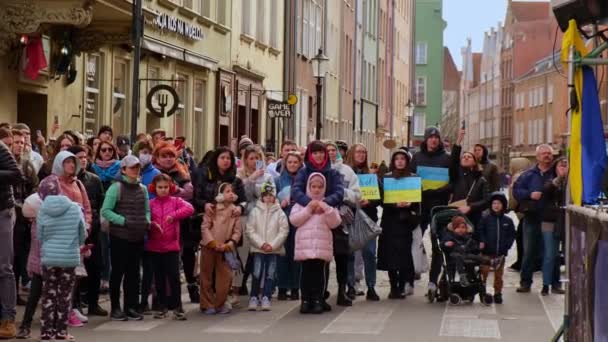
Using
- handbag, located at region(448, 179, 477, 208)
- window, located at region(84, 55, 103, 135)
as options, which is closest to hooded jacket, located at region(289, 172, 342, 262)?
handbag, located at region(448, 179, 477, 208)

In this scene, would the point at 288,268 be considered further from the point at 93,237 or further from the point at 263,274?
the point at 93,237

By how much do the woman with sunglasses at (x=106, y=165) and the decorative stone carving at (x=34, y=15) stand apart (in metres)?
5.09

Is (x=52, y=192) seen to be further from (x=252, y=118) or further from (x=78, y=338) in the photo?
(x=252, y=118)

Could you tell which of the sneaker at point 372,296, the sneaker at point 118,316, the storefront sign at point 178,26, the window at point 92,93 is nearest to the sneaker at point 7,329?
the sneaker at point 118,316

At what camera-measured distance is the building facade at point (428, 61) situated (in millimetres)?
119438

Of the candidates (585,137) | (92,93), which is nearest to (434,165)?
(585,137)

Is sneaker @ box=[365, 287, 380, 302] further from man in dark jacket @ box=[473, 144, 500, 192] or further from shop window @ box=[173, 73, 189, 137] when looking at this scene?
shop window @ box=[173, 73, 189, 137]

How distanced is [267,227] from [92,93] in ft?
32.0

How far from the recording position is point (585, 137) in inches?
432

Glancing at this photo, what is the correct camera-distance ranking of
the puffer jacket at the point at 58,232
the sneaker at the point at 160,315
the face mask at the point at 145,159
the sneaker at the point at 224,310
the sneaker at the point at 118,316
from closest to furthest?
the puffer jacket at the point at 58,232 → the sneaker at the point at 118,316 → the sneaker at the point at 160,315 → the sneaker at the point at 224,310 → the face mask at the point at 145,159

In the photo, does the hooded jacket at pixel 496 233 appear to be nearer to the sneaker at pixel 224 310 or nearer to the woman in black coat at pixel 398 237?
the woman in black coat at pixel 398 237

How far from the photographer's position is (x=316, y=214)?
16.0 metres

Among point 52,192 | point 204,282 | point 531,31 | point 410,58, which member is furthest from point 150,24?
point 531,31

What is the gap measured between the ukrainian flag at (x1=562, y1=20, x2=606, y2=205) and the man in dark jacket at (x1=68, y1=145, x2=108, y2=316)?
5.48m
